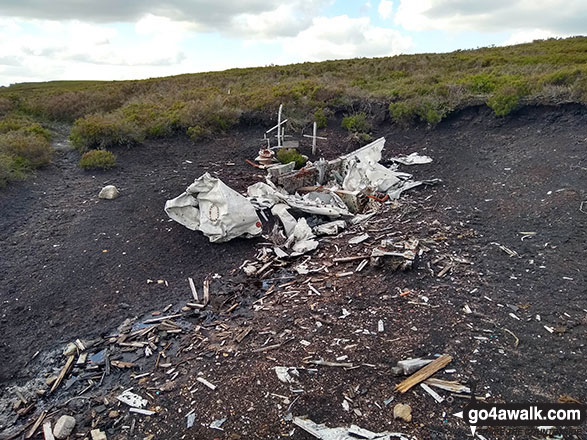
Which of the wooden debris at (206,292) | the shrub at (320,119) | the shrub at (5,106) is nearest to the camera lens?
the wooden debris at (206,292)

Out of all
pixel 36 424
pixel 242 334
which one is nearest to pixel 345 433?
pixel 242 334

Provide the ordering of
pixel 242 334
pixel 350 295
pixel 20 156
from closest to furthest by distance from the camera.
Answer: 1. pixel 242 334
2. pixel 350 295
3. pixel 20 156

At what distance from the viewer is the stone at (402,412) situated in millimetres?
3326

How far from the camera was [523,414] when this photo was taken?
10.9ft

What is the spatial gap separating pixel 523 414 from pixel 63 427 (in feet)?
13.8

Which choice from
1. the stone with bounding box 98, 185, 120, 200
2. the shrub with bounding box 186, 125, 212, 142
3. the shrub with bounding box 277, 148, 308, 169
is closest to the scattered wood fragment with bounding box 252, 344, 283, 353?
A: the stone with bounding box 98, 185, 120, 200

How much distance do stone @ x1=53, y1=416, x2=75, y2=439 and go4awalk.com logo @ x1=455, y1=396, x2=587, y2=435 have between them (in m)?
3.57

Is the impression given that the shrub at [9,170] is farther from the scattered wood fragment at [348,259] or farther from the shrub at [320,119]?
the shrub at [320,119]

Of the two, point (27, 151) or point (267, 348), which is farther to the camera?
point (27, 151)

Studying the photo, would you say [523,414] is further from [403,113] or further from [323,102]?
[323,102]

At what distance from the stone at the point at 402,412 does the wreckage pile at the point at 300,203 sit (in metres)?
2.48

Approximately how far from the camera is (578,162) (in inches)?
337

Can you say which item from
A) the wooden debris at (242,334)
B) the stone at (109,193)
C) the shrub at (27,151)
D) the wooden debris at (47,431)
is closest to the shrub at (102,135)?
the shrub at (27,151)

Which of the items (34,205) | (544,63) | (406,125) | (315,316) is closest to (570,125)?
(406,125)
